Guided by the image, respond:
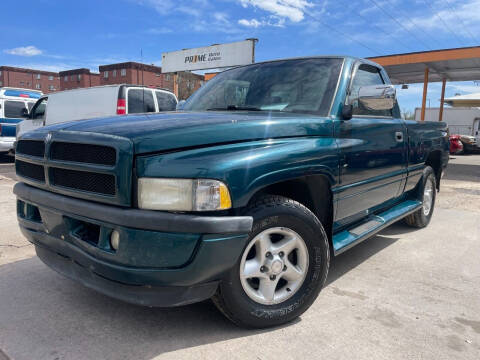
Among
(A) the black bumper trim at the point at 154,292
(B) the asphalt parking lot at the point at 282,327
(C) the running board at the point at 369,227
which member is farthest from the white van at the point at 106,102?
(A) the black bumper trim at the point at 154,292

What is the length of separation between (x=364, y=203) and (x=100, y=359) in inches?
90.6

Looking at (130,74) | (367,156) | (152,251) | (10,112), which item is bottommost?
(152,251)

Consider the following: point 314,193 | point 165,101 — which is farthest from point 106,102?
point 314,193

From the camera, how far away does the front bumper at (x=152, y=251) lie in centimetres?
190

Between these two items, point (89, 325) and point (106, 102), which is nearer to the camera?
point (89, 325)

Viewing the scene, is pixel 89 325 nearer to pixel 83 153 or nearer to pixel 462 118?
pixel 83 153

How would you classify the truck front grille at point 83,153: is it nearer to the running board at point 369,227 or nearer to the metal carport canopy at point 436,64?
the running board at point 369,227

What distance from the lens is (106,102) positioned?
27.5 feet

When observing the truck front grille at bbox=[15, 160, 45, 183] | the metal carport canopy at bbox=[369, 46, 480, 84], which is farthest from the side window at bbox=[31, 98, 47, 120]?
the metal carport canopy at bbox=[369, 46, 480, 84]

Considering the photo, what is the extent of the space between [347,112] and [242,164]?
1231 mm

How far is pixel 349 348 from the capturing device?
2170 mm

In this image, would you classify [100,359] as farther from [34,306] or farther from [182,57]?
[182,57]

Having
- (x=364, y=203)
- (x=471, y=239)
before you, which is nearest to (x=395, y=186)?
(x=364, y=203)

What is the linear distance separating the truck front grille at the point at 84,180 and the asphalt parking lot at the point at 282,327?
0.88m
